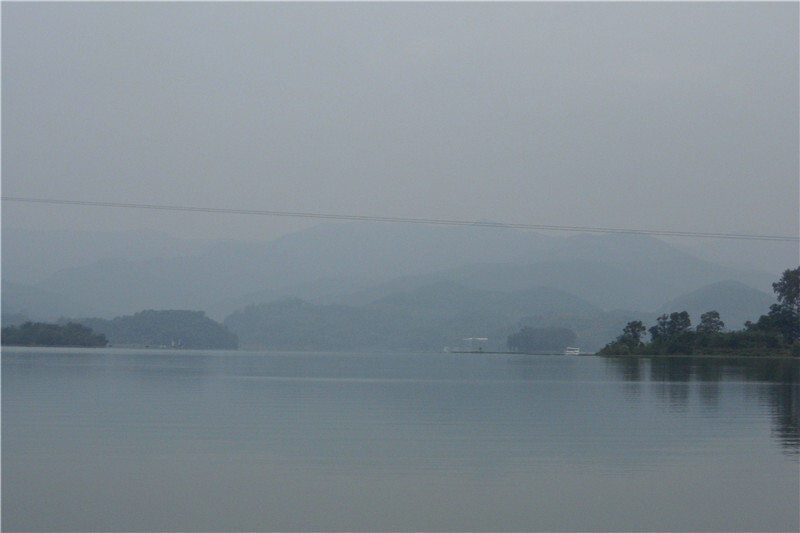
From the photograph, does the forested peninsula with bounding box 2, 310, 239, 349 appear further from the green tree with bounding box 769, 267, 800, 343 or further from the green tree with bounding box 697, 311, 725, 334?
the green tree with bounding box 769, 267, 800, 343

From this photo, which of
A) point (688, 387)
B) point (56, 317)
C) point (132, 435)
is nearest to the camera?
point (132, 435)

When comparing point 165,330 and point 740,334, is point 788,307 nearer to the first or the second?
point 740,334

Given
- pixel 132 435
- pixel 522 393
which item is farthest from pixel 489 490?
pixel 522 393

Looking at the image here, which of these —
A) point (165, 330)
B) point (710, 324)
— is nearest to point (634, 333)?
point (710, 324)

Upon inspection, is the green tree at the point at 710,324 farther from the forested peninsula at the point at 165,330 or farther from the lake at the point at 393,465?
the forested peninsula at the point at 165,330

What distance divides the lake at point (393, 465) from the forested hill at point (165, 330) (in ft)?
337

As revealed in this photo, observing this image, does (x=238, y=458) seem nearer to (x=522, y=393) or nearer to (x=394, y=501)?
(x=394, y=501)

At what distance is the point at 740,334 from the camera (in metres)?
78.1

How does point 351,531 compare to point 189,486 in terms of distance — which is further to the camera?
point 189,486

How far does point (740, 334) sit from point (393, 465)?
235ft

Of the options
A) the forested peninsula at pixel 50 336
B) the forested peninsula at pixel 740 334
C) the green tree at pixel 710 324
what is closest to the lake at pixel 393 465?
the forested peninsula at pixel 740 334

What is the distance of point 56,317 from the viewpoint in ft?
443

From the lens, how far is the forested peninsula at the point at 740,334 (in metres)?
74.7

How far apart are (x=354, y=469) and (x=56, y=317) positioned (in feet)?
435
